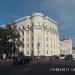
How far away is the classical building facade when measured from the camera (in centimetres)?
12038

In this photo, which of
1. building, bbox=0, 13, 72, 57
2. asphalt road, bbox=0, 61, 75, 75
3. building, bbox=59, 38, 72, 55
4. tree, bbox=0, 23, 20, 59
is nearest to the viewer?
asphalt road, bbox=0, 61, 75, 75

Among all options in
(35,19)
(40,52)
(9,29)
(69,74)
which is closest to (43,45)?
(40,52)

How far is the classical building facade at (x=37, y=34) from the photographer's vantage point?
395ft

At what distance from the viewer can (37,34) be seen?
4744 inches

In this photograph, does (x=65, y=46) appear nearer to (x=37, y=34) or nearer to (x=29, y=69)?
(x=37, y=34)

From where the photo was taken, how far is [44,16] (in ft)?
414

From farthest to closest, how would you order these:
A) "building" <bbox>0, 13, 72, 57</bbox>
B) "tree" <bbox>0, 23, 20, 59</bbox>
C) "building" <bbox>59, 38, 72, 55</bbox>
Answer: "building" <bbox>59, 38, 72, 55</bbox>
"building" <bbox>0, 13, 72, 57</bbox>
"tree" <bbox>0, 23, 20, 59</bbox>

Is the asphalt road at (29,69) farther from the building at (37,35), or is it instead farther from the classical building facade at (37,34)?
the classical building facade at (37,34)

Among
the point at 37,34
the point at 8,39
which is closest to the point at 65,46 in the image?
the point at 37,34

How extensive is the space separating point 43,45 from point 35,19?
12.7 meters

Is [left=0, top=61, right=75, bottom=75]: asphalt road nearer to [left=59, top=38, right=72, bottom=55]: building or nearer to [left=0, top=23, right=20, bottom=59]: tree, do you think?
[left=0, top=23, right=20, bottom=59]: tree

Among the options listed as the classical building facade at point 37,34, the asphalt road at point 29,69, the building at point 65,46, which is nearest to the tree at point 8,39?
the classical building facade at point 37,34

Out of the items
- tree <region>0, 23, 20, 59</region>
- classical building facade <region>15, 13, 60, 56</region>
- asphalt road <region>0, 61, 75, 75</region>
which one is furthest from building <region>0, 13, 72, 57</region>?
asphalt road <region>0, 61, 75, 75</region>

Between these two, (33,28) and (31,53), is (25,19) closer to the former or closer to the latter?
(33,28)
